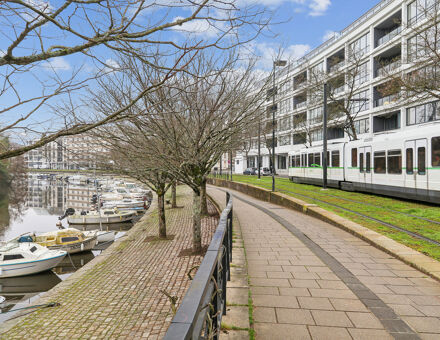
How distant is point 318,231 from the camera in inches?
328

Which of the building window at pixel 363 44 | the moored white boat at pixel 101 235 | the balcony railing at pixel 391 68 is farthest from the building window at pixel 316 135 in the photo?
the moored white boat at pixel 101 235

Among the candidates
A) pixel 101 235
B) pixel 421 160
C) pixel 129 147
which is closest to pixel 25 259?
pixel 101 235

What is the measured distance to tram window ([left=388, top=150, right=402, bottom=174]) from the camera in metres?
13.4

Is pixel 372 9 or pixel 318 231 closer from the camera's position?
pixel 318 231

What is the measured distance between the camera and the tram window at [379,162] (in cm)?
1455

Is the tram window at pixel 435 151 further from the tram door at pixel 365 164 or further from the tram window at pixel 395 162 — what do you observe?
the tram door at pixel 365 164

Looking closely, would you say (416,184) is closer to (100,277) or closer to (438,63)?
(438,63)

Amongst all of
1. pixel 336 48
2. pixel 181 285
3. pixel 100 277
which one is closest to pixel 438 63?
pixel 181 285

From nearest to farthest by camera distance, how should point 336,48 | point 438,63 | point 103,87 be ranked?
point 103,87, point 438,63, point 336,48

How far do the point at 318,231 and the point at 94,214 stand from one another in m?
28.1

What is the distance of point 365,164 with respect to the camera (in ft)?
53.1

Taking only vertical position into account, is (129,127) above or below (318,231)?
above

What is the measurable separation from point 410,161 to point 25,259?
18846 millimetres

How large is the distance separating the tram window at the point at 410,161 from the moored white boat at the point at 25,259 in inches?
699
